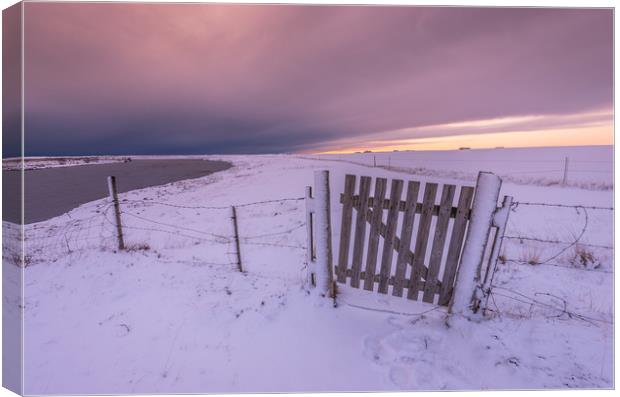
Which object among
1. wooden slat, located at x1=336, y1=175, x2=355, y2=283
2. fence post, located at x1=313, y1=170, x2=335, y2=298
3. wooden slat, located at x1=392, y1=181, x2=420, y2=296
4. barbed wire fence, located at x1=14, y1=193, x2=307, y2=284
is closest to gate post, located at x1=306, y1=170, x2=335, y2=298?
fence post, located at x1=313, y1=170, x2=335, y2=298

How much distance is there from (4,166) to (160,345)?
2610mm

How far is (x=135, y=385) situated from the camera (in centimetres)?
285

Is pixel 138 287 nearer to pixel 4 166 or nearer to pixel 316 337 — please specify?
pixel 4 166

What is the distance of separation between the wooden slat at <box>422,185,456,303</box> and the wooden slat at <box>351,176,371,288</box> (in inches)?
30.3

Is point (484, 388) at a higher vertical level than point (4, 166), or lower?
lower

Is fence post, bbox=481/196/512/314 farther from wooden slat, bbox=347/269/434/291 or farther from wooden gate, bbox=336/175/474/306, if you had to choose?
wooden slat, bbox=347/269/434/291

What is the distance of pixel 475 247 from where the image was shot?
3127 mm

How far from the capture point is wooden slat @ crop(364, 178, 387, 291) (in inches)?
130

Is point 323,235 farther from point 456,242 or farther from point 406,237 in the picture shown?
point 456,242

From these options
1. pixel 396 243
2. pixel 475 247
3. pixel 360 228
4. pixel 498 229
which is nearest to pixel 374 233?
pixel 360 228

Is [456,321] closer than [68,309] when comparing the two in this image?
Yes

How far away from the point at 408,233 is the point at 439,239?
33 cm

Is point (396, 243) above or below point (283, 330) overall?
above

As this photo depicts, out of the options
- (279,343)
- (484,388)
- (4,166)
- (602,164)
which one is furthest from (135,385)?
(602,164)
